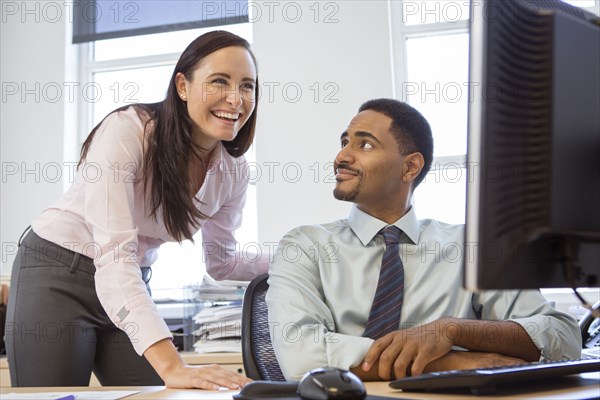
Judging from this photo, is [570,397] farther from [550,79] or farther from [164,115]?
[164,115]

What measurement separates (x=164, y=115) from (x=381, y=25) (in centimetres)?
175

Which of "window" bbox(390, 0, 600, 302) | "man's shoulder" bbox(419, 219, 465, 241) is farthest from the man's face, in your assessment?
"window" bbox(390, 0, 600, 302)

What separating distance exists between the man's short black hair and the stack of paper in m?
0.95

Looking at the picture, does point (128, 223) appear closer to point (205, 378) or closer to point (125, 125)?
point (125, 125)

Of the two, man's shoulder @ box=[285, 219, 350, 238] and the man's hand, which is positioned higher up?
man's shoulder @ box=[285, 219, 350, 238]

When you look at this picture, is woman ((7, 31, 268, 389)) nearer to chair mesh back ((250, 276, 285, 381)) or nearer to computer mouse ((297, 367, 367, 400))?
chair mesh back ((250, 276, 285, 381))

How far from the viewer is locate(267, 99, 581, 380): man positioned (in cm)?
134

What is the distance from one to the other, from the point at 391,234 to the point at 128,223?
62 cm

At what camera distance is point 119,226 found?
161cm

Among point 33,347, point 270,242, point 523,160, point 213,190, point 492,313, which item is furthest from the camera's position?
point 270,242

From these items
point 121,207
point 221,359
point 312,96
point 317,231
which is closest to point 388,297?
point 317,231

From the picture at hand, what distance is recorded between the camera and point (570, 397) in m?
0.85

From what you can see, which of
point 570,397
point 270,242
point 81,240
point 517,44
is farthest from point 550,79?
point 270,242

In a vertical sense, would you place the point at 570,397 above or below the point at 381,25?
below
